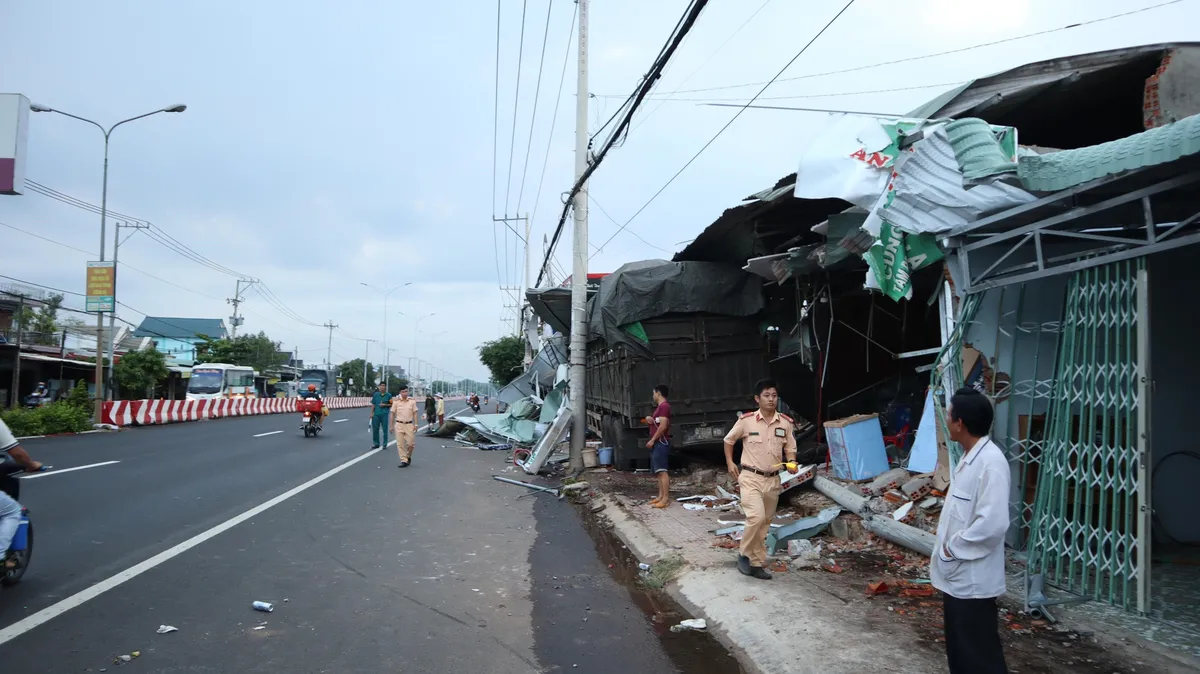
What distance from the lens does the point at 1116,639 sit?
441 cm

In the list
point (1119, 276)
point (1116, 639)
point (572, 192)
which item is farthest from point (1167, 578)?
point (572, 192)

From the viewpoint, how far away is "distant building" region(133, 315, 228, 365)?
6419cm

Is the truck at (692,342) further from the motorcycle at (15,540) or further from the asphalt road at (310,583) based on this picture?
the motorcycle at (15,540)

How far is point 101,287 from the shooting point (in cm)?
2550

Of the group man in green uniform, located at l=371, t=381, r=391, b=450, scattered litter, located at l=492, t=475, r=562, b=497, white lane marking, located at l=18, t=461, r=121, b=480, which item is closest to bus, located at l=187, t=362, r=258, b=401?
man in green uniform, located at l=371, t=381, r=391, b=450

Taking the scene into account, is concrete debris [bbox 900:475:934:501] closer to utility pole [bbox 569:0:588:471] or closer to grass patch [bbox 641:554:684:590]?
grass patch [bbox 641:554:684:590]

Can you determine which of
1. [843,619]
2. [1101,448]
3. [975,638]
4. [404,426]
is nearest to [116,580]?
[843,619]

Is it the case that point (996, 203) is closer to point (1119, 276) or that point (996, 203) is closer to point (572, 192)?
point (1119, 276)

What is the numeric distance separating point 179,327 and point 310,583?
264ft

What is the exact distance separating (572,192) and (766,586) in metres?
10.2

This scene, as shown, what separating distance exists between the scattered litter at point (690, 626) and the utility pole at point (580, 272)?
8.83m

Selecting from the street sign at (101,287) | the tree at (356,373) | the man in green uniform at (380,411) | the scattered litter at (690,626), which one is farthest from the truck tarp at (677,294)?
the tree at (356,373)

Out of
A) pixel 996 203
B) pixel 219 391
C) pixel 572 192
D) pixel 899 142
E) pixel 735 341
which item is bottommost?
pixel 219 391

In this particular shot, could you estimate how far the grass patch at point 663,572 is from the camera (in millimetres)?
6430
